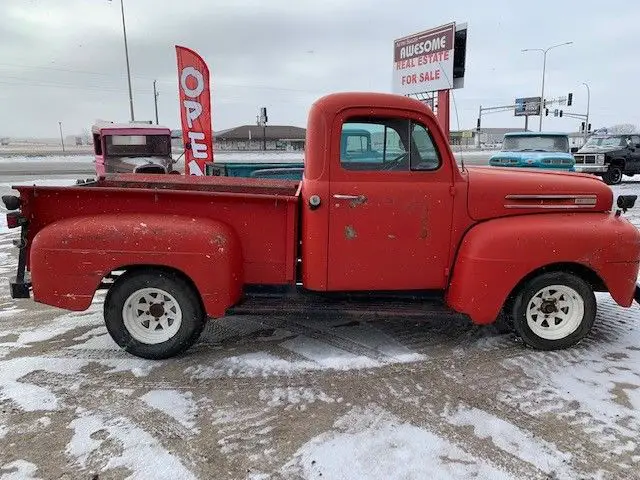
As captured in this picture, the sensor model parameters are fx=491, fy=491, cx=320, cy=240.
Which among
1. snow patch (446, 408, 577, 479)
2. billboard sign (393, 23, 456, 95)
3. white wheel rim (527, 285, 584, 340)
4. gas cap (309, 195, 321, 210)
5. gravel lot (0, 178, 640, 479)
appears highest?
billboard sign (393, 23, 456, 95)

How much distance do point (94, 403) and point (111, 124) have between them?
1179 centimetres

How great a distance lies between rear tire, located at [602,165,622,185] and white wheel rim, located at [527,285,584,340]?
1622 cm

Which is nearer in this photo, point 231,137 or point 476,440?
point 476,440

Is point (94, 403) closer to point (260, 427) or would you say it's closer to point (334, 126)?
point (260, 427)

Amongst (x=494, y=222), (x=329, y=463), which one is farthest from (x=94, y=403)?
(x=494, y=222)

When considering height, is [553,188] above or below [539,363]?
above

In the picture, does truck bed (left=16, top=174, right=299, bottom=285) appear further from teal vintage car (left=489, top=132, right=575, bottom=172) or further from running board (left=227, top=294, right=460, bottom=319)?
teal vintage car (left=489, top=132, right=575, bottom=172)

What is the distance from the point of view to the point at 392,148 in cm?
394

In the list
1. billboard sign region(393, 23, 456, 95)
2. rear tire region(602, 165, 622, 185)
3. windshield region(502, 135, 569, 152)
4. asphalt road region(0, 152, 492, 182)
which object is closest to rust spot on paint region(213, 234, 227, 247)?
windshield region(502, 135, 569, 152)

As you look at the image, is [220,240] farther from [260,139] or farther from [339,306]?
[260,139]

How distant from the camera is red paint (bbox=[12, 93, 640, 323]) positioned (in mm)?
3756

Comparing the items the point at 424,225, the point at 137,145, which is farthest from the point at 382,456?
the point at 137,145

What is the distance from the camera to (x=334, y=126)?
392cm

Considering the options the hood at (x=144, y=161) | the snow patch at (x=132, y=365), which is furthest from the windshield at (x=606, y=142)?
the snow patch at (x=132, y=365)
